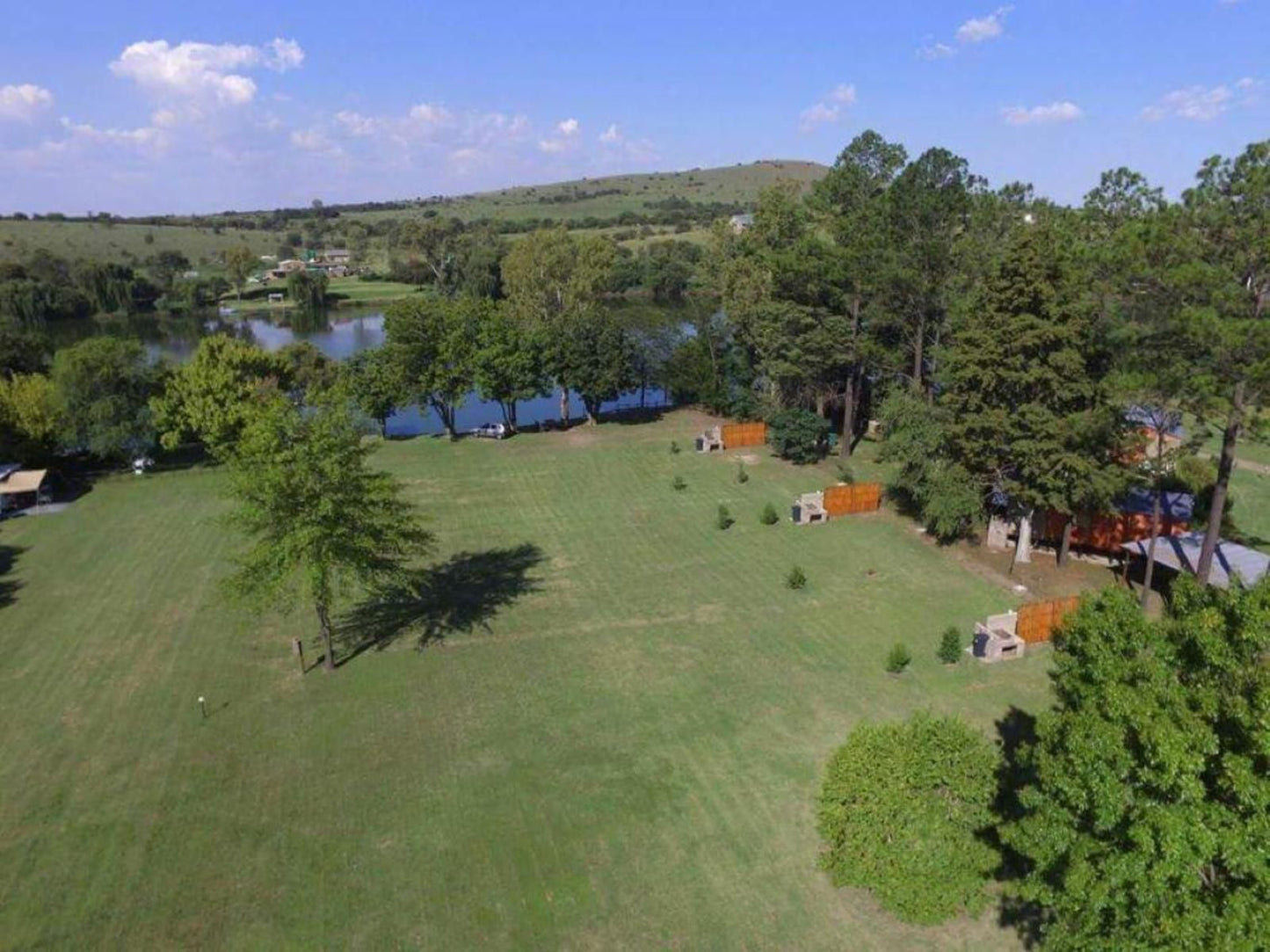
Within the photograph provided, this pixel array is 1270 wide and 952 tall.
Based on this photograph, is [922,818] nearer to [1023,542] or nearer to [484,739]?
[484,739]

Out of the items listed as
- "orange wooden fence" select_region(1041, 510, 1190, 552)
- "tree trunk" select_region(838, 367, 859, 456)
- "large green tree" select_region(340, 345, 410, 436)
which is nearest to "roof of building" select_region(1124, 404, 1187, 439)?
"orange wooden fence" select_region(1041, 510, 1190, 552)

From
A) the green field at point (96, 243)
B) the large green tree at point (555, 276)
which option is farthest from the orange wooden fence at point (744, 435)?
the green field at point (96, 243)

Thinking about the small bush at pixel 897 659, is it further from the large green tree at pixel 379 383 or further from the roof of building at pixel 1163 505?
the large green tree at pixel 379 383

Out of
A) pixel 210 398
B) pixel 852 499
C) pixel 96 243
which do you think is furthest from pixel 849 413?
pixel 96 243

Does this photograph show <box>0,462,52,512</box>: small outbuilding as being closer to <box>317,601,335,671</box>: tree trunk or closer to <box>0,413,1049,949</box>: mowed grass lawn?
<box>0,413,1049,949</box>: mowed grass lawn

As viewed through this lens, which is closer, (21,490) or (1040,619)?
(1040,619)

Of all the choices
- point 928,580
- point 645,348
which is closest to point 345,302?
point 645,348
